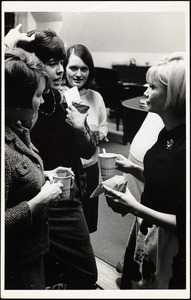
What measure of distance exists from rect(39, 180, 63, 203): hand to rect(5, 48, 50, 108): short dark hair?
0.25 meters

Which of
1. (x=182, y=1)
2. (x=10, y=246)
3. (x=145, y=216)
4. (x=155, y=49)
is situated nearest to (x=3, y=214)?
(x=10, y=246)

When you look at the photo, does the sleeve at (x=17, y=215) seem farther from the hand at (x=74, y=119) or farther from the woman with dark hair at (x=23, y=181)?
the hand at (x=74, y=119)

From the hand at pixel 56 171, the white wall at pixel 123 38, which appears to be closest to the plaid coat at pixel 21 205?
the hand at pixel 56 171

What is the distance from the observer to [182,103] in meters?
1.03

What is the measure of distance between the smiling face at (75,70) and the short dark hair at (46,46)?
0.31 metres

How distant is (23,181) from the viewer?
3.17ft

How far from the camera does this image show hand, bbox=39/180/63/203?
1000mm

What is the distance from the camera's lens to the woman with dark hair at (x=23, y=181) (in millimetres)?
948

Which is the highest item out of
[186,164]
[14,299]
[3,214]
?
[186,164]

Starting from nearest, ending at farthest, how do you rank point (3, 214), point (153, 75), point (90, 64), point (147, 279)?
point (3, 214) → point (153, 75) → point (147, 279) → point (90, 64)

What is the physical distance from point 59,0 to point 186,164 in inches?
25.1

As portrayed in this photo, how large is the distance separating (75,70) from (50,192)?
738 mm

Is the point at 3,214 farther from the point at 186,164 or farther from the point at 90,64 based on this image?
the point at 90,64

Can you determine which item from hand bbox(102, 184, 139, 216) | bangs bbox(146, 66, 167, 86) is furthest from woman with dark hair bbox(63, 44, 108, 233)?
bangs bbox(146, 66, 167, 86)
